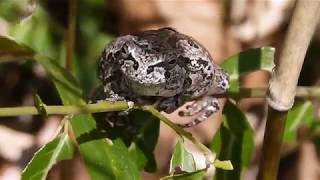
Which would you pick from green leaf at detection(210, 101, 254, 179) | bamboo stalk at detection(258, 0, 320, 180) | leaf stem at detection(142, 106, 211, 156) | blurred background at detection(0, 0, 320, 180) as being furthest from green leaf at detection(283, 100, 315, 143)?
blurred background at detection(0, 0, 320, 180)

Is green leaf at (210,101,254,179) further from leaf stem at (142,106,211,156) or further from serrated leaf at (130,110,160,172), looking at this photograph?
leaf stem at (142,106,211,156)

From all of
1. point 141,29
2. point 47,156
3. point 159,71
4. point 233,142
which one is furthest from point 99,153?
point 141,29

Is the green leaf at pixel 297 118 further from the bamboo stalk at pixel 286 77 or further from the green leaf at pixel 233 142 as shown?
the bamboo stalk at pixel 286 77

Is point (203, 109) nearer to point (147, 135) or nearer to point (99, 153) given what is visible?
point (147, 135)

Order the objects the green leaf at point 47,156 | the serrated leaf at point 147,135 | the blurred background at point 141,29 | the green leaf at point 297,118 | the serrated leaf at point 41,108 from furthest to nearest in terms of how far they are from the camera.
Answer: the blurred background at point 141,29
the green leaf at point 297,118
the serrated leaf at point 147,135
the green leaf at point 47,156
the serrated leaf at point 41,108

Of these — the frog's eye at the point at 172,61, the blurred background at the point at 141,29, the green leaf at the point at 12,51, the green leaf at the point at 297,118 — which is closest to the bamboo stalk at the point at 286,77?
the frog's eye at the point at 172,61

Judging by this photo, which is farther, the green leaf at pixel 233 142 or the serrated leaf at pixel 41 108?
the green leaf at pixel 233 142
